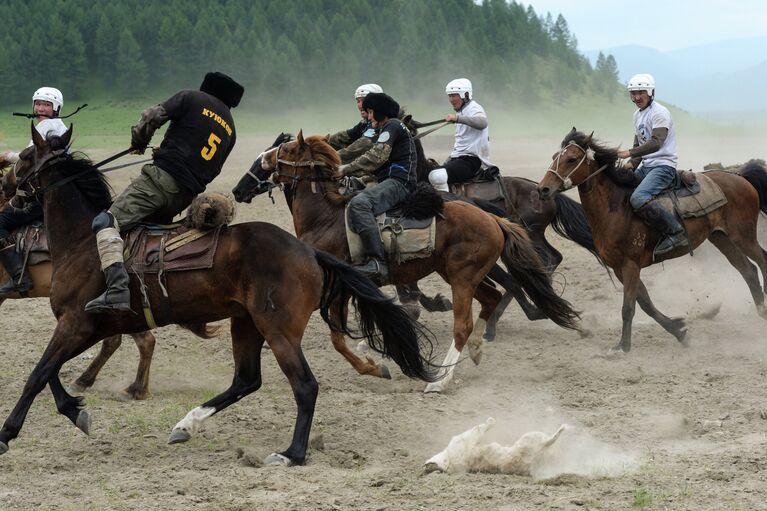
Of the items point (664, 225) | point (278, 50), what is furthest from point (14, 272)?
point (278, 50)

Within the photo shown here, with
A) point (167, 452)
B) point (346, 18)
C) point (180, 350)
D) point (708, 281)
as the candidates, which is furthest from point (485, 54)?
point (167, 452)

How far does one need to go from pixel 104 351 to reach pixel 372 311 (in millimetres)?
3005

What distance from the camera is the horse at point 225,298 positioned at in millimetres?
6742

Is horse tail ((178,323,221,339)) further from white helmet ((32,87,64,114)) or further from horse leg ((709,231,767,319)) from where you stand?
horse leg ((709,231,767,319))

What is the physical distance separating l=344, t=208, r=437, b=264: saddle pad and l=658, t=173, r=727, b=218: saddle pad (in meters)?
2.76

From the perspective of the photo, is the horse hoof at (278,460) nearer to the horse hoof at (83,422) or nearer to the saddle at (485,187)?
the horse hoof at (83,422)

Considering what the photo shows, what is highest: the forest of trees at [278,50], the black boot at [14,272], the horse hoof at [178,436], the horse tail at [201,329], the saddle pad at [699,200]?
the forest of trees at [278,50]

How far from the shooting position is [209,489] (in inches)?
233

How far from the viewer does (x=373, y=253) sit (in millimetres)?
8938

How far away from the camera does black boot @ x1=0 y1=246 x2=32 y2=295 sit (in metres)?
8.87

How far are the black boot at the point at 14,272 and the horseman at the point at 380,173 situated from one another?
2855mm

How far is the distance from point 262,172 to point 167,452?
3533 mm

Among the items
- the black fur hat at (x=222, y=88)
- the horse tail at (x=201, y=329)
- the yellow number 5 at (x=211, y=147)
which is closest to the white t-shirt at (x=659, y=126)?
the black fur hat at (x=222, y=88)

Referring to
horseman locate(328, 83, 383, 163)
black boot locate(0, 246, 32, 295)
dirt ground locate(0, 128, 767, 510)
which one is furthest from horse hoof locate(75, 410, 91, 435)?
horseman locate(328, 83, 383, 163)
